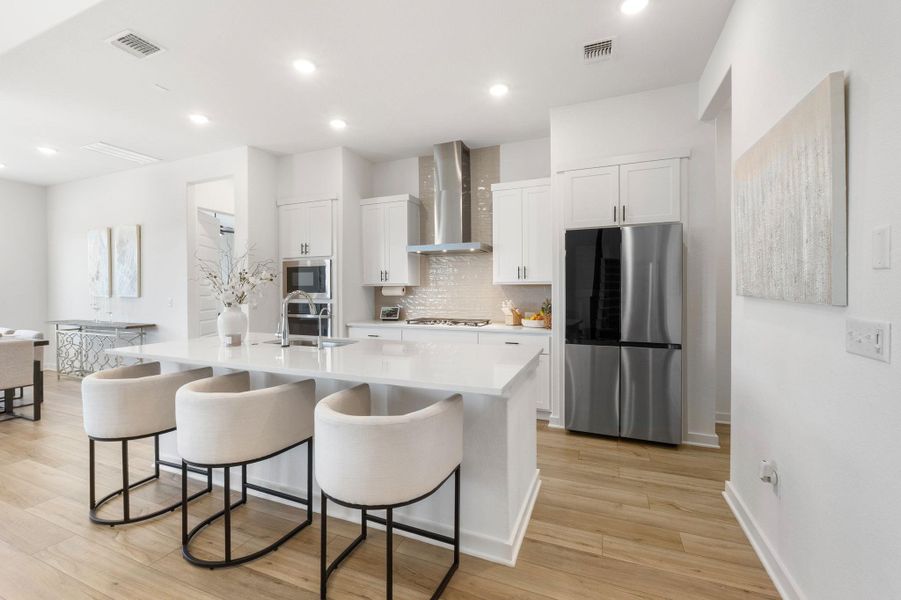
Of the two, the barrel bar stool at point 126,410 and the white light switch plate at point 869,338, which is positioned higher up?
the white light switch plate at point 869,338

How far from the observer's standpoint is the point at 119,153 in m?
4.98

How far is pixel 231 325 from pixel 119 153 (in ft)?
13.0

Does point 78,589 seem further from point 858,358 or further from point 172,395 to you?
point 858,358

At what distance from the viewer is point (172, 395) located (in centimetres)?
230

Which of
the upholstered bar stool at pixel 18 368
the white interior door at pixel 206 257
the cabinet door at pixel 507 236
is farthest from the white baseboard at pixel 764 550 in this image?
the upholstered bar stool at pixel 18 368

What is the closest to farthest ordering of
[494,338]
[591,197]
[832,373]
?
1. [832,373]
2. [591,197]
3. [494,338]

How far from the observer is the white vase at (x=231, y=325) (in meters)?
2.68

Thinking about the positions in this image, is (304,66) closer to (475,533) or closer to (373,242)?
(373,242)

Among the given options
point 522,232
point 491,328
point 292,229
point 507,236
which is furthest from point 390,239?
point 491,328

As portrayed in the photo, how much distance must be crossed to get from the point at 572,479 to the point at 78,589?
8.53 feet

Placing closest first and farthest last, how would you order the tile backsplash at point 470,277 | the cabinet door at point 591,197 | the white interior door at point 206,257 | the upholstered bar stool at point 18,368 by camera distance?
the cabinet door at point 591,197
the upholstered bar stool at point 18,368
the tile backsplash at point 470,277
the white interior door at point 206,257

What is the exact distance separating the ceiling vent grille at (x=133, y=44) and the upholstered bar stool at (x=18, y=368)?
9.67ft

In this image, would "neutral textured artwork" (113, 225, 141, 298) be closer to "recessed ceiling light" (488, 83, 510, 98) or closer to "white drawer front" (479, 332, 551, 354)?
"white drawer front" (479, 332, 551, 354)

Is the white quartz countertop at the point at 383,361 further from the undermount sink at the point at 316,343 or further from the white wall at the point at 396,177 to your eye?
the white wall at the point at 396,177
